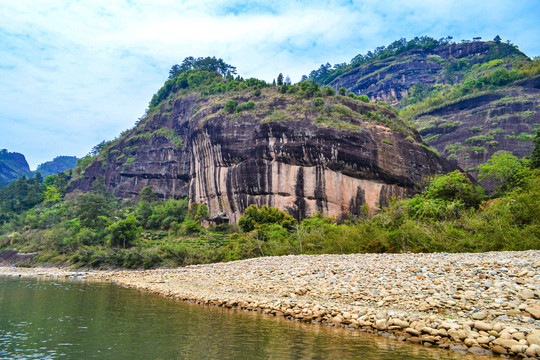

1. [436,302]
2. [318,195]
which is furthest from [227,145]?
[436,302]

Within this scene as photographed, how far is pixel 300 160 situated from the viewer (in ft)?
149

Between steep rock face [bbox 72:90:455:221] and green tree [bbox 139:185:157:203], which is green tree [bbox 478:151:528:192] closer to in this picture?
steep rock face [bbox 72:90:455:221]

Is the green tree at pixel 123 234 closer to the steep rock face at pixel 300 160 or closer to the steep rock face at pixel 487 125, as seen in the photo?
the steep rock face at pixel 300 160

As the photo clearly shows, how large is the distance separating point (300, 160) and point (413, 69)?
88900mm

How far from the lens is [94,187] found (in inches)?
2820

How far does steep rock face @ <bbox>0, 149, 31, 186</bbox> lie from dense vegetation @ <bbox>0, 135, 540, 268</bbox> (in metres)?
118

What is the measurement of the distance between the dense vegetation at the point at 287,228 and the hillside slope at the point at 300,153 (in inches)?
138

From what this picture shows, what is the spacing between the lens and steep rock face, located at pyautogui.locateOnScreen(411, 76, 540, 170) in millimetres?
55031

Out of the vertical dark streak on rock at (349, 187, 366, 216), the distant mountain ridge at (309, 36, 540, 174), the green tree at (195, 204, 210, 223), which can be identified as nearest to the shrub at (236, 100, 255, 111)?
the green tree at (195, 204, 210, 223)

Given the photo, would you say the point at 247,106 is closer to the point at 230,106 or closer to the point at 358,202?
the point at 230,106

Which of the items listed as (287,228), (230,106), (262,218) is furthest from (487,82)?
(262,218)

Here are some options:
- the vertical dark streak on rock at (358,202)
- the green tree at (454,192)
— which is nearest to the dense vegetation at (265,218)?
the green tree at (454,192)

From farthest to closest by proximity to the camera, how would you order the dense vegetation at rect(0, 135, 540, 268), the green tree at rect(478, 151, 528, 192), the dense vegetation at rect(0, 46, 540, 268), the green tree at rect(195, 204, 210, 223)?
the green tree at rect(195, 204, 210, 223), the green tree at rect(478, 151, 528, 192), the dense vegetation at rect(0, 46, 540, 268), the dense vegetation at rect(0, 135, 540, 268)

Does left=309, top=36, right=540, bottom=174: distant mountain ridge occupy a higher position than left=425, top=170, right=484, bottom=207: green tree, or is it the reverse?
left=309, top=36, right=540, bottom=174: distant mountain ridge
